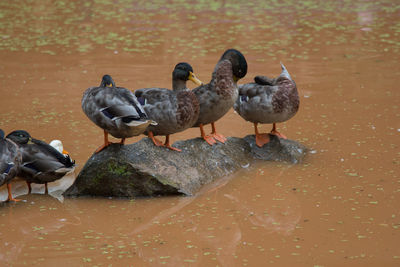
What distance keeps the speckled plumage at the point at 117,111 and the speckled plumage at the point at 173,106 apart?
0.96 ft

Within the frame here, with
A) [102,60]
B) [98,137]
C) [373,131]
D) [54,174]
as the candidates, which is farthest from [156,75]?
[54,174]

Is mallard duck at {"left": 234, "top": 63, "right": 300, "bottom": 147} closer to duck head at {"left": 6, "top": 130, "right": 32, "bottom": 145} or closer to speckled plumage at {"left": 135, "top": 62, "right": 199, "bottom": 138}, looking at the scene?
speckled plumage at {"left": 135, "top": 62, "right": 199, "bottom": 138}

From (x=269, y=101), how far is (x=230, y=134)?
1.16 meters

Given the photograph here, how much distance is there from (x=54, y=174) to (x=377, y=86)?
5.32 meters

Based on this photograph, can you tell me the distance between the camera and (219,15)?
15234 mm

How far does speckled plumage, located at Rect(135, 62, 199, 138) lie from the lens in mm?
5859

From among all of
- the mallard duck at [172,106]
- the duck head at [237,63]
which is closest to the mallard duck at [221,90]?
the duck head at [237,63]

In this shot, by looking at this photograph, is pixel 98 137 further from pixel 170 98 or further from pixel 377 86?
pixel 377 86

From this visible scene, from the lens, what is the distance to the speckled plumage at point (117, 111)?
546 centimetres

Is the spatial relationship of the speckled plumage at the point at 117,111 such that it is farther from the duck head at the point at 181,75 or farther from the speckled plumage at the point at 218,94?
the speckled plumage at the point at 218,94

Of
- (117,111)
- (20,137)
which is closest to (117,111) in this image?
(117,111)

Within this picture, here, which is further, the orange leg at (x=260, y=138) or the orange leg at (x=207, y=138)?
the orange leg at (x=260, y=138)

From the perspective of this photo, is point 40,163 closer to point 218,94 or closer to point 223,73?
point 218,94

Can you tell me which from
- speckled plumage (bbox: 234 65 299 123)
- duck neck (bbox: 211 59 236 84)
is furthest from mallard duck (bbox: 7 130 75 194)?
speckled plumage (bbox: 234 65 299 123)
